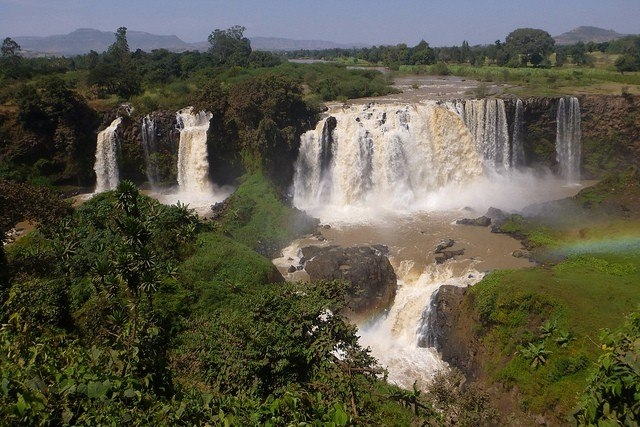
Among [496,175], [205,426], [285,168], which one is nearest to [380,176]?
[285,168]

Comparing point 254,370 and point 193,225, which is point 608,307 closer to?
point 254,370

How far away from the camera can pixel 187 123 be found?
1153 inches

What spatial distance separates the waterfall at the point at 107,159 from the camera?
95.6ft

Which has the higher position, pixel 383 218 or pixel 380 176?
pixel 380 176

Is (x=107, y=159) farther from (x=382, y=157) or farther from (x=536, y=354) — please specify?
(x=536, y=354)

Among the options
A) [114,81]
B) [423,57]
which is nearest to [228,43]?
[423,57]

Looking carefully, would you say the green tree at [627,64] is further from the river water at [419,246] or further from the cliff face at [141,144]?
the cliff face at [141,144]

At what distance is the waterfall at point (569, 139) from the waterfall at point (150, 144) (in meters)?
24.5

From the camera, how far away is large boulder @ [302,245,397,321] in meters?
17.6

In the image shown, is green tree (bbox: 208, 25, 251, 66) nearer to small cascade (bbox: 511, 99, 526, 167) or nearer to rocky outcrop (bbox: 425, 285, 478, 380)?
small cascade (bbox: 511, 99, 526, 167)

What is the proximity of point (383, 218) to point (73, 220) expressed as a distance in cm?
1416

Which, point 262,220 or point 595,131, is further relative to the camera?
point 595,131

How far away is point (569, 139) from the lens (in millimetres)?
31156

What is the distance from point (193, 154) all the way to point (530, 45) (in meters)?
50.3
